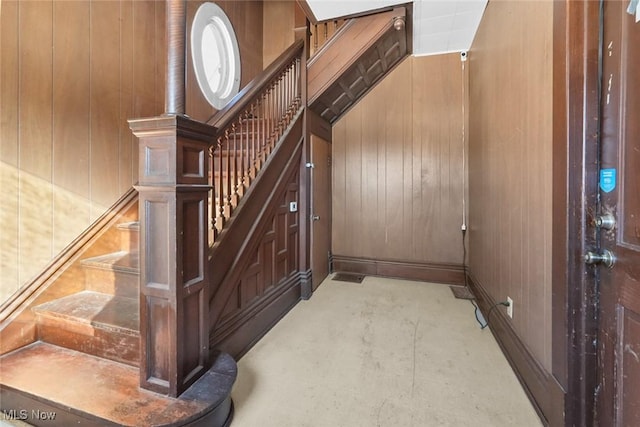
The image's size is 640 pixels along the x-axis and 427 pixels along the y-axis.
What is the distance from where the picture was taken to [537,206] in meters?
1.48

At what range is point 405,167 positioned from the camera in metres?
3.61

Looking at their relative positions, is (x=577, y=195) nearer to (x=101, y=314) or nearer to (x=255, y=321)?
(x=255, y=321)

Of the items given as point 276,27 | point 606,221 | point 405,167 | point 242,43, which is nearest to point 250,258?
point 606,221

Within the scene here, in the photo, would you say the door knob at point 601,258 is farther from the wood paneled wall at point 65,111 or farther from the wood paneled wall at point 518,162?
the wood paneled wall at point 65,111

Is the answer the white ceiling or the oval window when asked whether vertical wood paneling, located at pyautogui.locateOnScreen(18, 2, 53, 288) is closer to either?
the oval window

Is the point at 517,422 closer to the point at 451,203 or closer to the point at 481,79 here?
the point at 451,203

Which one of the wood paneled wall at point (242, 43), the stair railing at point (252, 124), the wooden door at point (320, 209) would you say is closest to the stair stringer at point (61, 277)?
the stair railing at point (252, 124)

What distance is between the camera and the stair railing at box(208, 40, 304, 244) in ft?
5.97

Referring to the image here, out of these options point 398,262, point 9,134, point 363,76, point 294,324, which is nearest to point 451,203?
point 398,262

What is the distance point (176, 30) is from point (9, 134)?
1.24 metres

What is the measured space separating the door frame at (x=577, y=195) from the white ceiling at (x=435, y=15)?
165cm

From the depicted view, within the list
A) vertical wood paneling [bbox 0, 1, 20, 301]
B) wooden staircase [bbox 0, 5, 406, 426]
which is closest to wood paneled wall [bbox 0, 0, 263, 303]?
vertical wood paneling [bbox 0, 1, 20, 301]

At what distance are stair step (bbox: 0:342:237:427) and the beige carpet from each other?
231 millimetres

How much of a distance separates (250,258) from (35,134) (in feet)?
5.03
